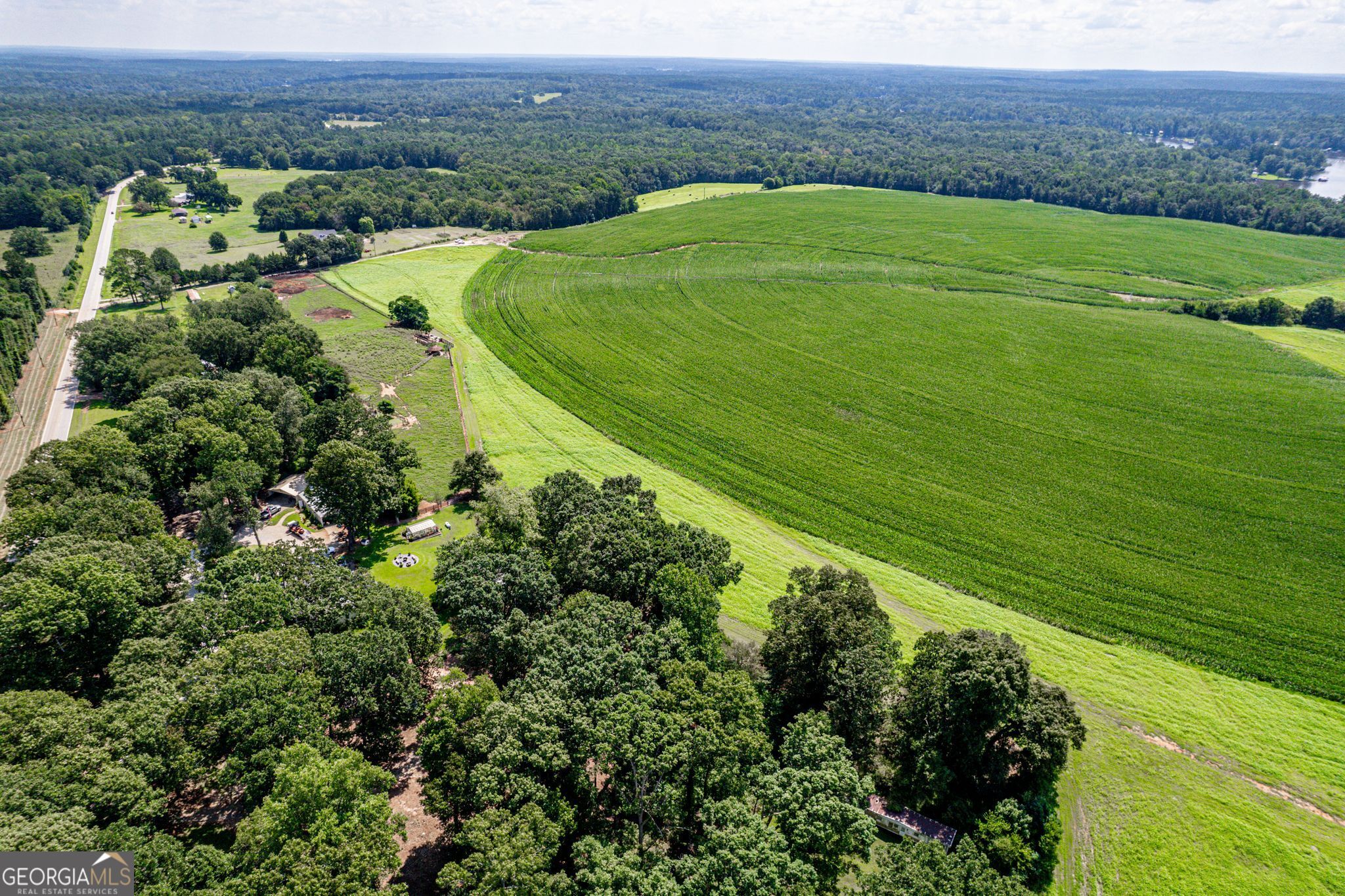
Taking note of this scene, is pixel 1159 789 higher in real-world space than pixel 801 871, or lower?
lower

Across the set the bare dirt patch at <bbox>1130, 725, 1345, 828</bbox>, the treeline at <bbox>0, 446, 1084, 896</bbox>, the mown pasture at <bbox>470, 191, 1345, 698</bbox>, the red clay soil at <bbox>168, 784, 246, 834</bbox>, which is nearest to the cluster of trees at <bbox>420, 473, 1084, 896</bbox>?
the treeline at <bbox>0, 446, 1084, 896</bbox>

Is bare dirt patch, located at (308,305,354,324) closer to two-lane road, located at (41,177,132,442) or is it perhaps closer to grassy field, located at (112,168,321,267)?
two-lane road, located at (41,177,132,442)

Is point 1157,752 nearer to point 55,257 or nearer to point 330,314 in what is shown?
point 330,314

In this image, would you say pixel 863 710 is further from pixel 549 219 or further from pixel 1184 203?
pixel 1184 203

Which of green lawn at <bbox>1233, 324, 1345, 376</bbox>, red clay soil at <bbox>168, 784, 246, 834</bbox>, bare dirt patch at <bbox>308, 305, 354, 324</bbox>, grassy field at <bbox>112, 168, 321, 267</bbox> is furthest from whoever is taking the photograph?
grassy field at <bbox>112, 168, 321, 267</bbox>

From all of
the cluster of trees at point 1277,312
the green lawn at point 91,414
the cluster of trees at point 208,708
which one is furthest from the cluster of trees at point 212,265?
the cluster of trees at point 1277,312

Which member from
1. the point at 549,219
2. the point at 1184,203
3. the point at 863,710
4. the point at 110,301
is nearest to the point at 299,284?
the point at 110,301
